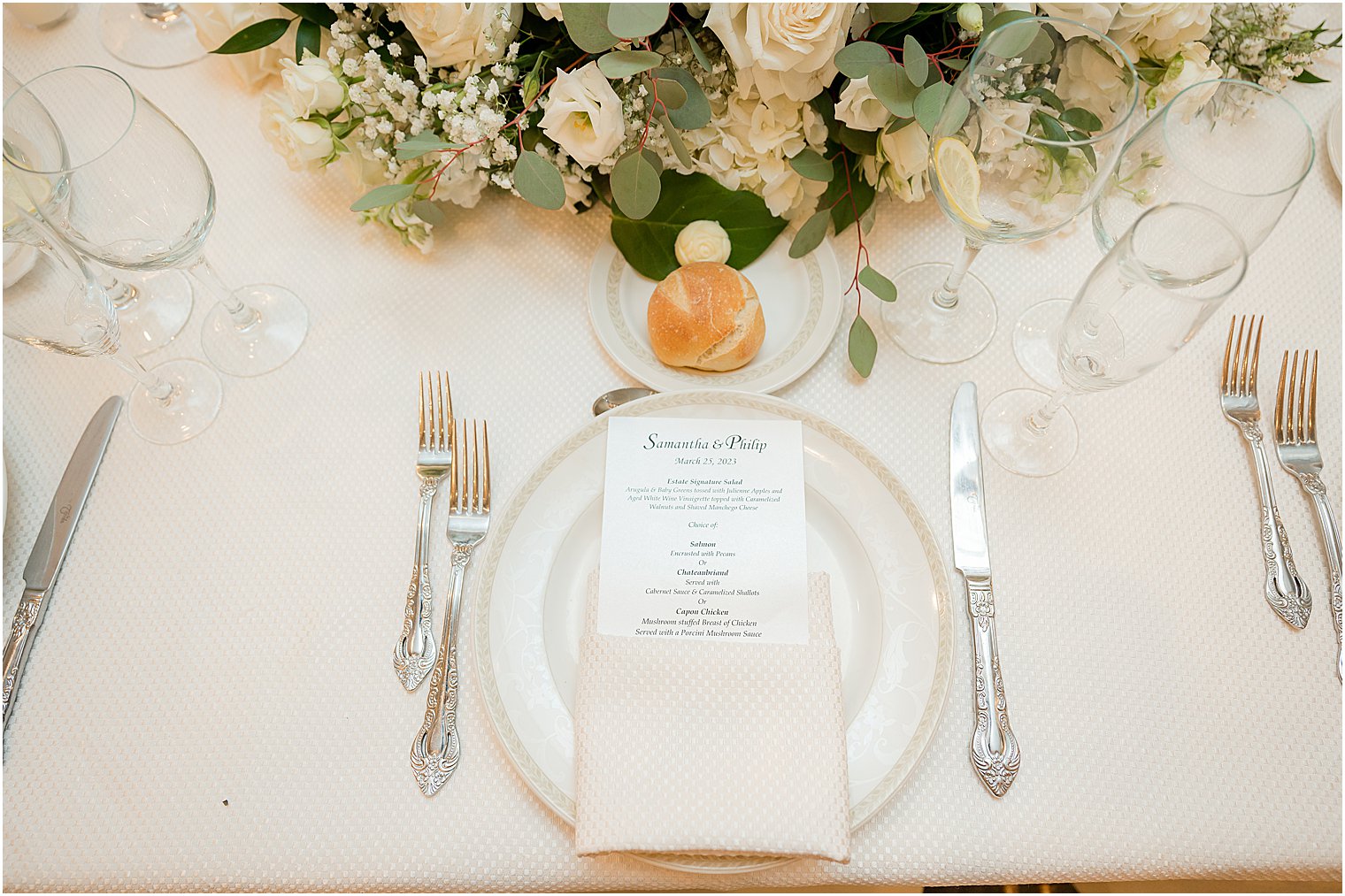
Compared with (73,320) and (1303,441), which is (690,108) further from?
(1303,441)

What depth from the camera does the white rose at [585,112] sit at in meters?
0.74

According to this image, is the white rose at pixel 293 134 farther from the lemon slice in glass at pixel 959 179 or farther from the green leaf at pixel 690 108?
the lemon slice in glass at pixel 959 179

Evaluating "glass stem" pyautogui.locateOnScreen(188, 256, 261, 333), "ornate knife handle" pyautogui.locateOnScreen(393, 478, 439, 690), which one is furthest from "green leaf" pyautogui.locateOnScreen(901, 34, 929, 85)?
"glass stem" pyautogui.locateOnScreen(188, 256, 261, 333)

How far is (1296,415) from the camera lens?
828 millimetres

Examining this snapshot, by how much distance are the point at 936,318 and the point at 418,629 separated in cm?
71

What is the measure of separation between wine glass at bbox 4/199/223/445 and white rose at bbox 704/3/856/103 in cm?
69

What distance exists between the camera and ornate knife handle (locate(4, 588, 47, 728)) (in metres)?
0.74

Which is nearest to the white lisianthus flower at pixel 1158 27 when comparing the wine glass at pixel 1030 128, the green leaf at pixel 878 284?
the wine glass at pixel 1030 128

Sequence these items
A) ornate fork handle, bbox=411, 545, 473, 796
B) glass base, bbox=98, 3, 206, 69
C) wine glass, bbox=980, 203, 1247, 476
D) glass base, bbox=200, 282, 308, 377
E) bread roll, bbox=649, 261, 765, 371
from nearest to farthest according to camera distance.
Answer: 1. wine glass, bbox=980, 203, 1247, 476
2. ornate fork handle, bbox=411, 545, 473, 796
3. bread roll, bbox=649, 261, 765, 371
4. glass base, bbox=200, 282, 308, 377
5. glass base, bbox=98, 3, 206, 69

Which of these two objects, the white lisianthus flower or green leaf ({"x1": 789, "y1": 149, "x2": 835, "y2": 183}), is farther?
green leaf ({"x1": 789, "y1": 149, "x2": 835, "y2": 183})

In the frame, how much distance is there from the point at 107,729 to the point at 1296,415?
1.32m

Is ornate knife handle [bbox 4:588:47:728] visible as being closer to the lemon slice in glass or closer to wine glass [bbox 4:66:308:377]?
wine glass [bbox 4:66:308:377]

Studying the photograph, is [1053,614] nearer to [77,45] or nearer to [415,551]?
[415,551]

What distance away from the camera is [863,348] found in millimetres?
851
